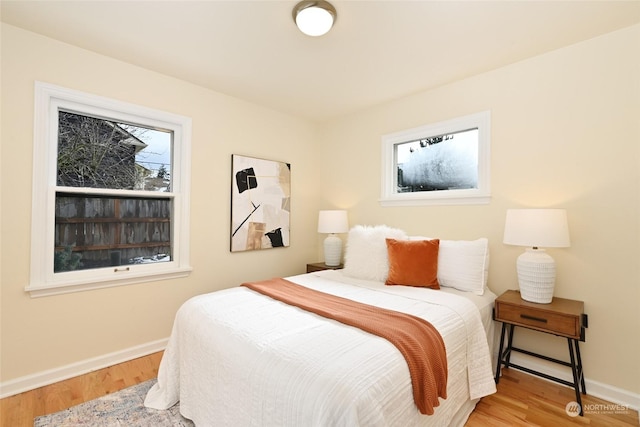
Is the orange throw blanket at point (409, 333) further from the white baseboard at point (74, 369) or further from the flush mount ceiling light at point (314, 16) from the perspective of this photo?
the flush mount ceiling light at point (314, 16)

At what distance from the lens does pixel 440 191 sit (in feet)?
9.64

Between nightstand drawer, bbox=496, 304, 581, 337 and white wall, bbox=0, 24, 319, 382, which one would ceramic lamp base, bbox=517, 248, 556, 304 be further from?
white wall, bbox=0, 24, 319, 382

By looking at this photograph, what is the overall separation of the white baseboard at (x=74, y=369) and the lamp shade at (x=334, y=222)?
6.56 ft

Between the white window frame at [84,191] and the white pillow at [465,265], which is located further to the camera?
the white pillow at [465,265]

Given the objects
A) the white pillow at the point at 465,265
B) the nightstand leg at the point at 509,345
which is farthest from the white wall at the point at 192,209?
the nightstand leg at the point at 509,345

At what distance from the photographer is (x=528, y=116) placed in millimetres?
2387

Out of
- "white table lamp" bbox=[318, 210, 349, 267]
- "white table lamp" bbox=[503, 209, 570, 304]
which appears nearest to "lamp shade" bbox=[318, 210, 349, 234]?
"white table lamp" bbox=[318, 210, 349, 267]

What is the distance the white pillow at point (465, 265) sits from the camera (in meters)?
2.27

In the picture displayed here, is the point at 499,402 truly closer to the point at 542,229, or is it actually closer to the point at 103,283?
the point at 542,229

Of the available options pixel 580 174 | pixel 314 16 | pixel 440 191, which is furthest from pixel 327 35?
pixel 580 174

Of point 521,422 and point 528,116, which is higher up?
point 528,116

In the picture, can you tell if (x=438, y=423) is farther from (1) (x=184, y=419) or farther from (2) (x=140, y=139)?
(2) (x=140, y=139)

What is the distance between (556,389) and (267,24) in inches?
130

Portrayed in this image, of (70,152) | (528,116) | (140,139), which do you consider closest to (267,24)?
(140,139)
